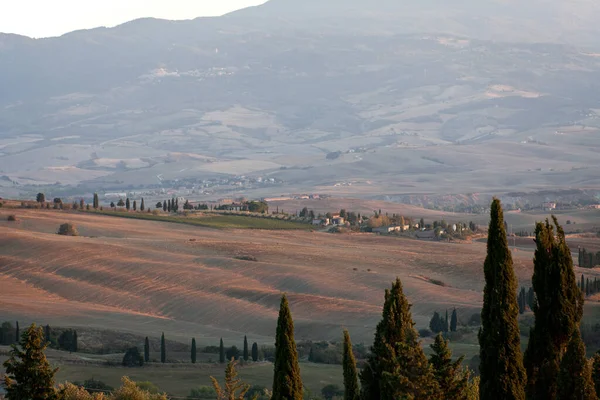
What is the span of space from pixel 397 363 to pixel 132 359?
28.8m

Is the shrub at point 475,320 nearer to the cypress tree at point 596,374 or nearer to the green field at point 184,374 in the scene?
the green field at point 184,374

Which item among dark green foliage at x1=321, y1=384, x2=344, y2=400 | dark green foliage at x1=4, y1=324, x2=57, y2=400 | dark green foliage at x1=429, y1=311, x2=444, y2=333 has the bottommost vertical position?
dark green foliage at x1=321, y1=384, x2=344, y2=400

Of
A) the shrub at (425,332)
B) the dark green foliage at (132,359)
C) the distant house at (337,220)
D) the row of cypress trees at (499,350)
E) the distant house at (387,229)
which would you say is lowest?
Answer: the dark green foliage at (132,359)

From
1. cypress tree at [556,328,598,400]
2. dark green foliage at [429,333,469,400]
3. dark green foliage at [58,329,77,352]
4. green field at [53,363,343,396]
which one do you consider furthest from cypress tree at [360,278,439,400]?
dark green foliage at [58,329,77,352]

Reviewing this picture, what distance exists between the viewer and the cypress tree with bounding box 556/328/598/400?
2192 centimetres

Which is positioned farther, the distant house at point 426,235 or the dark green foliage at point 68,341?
the distant house at point 426,235

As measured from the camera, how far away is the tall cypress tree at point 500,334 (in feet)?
72.5

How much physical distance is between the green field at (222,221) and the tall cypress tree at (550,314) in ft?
266

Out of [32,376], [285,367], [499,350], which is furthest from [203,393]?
[499,350]

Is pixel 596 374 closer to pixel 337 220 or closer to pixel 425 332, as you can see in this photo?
pixel 425 332

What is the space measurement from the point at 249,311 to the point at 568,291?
141ft

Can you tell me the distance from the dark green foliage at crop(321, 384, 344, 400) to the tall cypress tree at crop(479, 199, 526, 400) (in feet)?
66.0

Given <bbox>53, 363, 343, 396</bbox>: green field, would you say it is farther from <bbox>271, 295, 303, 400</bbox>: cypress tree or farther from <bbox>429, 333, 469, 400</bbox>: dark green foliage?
<bbox>429, 333, 469, 400</bbox>: dark green foliage

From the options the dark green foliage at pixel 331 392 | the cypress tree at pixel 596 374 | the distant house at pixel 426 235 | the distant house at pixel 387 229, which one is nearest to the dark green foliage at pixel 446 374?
the cypress tree at pixel 596 374
